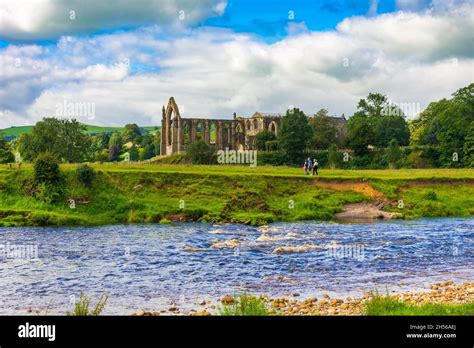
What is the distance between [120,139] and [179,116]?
5267 centimetres

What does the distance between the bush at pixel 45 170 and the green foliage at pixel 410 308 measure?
133 ft

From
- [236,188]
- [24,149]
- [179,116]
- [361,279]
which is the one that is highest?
[179,116]

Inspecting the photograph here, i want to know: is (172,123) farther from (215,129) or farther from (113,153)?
(113,153)

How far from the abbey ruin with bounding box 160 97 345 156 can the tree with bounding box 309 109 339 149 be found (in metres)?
14.0

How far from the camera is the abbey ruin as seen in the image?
146125 millimetres

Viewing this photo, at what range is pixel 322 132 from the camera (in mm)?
135875

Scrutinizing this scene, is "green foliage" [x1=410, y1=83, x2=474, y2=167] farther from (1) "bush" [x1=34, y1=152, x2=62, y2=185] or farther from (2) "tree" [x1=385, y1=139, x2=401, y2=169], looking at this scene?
(1) "bush" [x1=34, y1=152, x2=62, y2=185]

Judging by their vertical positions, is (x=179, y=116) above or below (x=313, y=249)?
above

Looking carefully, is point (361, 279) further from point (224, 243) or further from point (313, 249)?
point (224, 243)

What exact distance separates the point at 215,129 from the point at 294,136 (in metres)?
50.9

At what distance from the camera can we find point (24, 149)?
74.4 m
